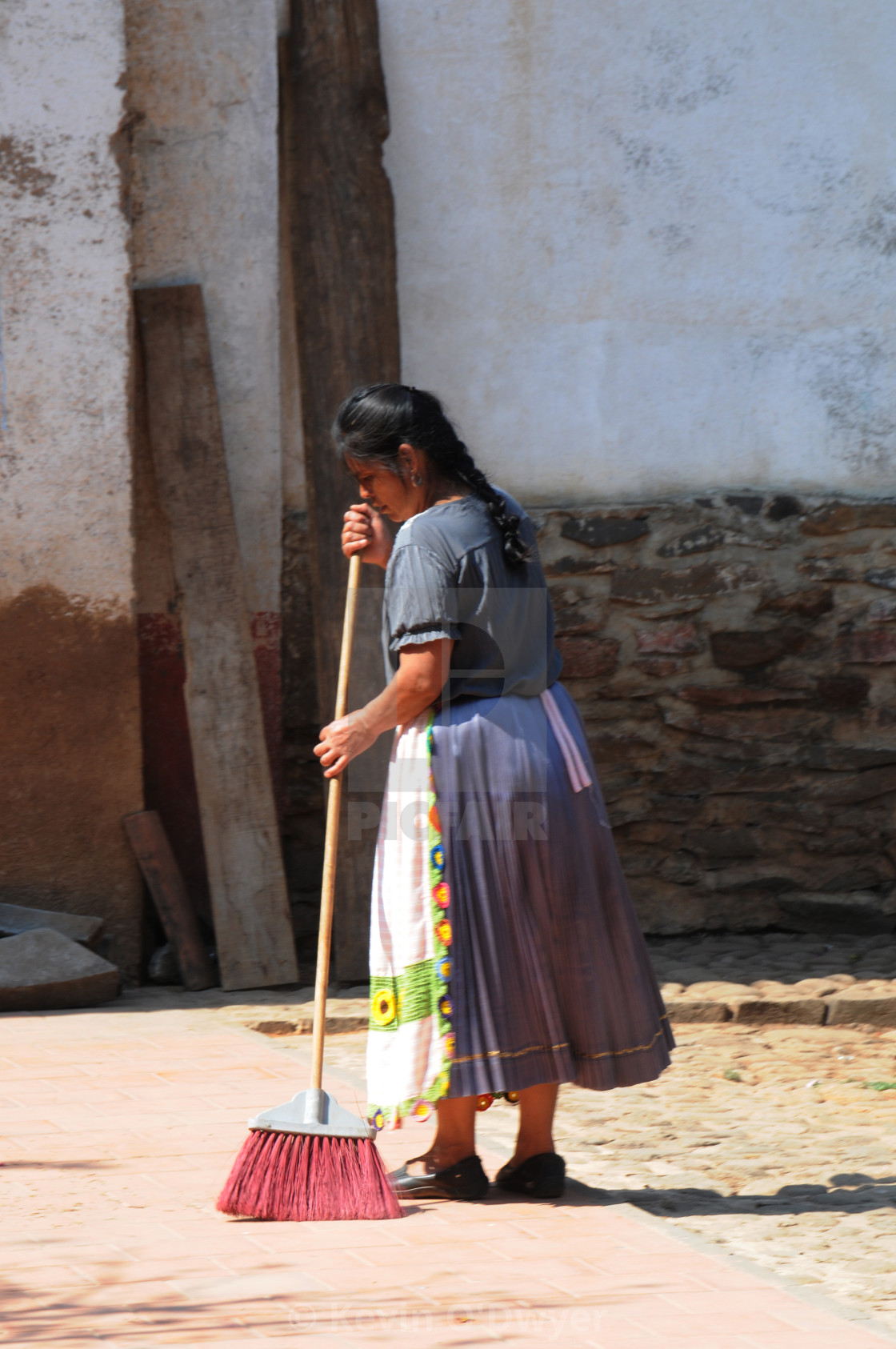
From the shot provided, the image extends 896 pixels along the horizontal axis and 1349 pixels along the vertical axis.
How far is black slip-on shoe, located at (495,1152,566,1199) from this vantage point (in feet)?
9.93

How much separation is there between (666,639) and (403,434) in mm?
2918

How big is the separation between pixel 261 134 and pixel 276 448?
3.66 ft

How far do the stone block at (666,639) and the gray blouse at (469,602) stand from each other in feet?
8.93

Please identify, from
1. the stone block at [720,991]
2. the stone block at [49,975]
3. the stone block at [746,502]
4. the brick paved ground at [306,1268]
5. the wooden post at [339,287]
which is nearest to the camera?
the brick paved ground at [306,1268]

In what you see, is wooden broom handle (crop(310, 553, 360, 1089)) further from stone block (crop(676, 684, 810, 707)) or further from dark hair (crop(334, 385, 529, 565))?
stone block (crop(676, 684, 810, 707))

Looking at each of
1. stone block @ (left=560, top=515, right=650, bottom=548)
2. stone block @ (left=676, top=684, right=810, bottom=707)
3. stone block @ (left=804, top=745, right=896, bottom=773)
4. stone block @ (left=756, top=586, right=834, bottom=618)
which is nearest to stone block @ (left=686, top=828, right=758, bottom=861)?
stone block @ (left=804, top=745, right=896, bottom=773)

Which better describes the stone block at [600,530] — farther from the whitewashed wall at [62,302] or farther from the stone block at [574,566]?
the whitewashed wall at [62,302]

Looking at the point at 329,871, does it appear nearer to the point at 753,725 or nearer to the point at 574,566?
the point at 574,566

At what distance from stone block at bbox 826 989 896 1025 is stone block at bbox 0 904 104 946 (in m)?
2.44

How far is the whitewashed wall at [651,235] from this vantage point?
571 centimetres

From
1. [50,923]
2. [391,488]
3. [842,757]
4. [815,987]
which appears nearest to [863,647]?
[842,757]

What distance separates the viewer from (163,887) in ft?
17.6

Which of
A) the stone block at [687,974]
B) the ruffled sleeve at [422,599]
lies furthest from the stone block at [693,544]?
the ruffled sleeve at [422,599]

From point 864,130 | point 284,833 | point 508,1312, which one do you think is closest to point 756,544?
point 864,130
